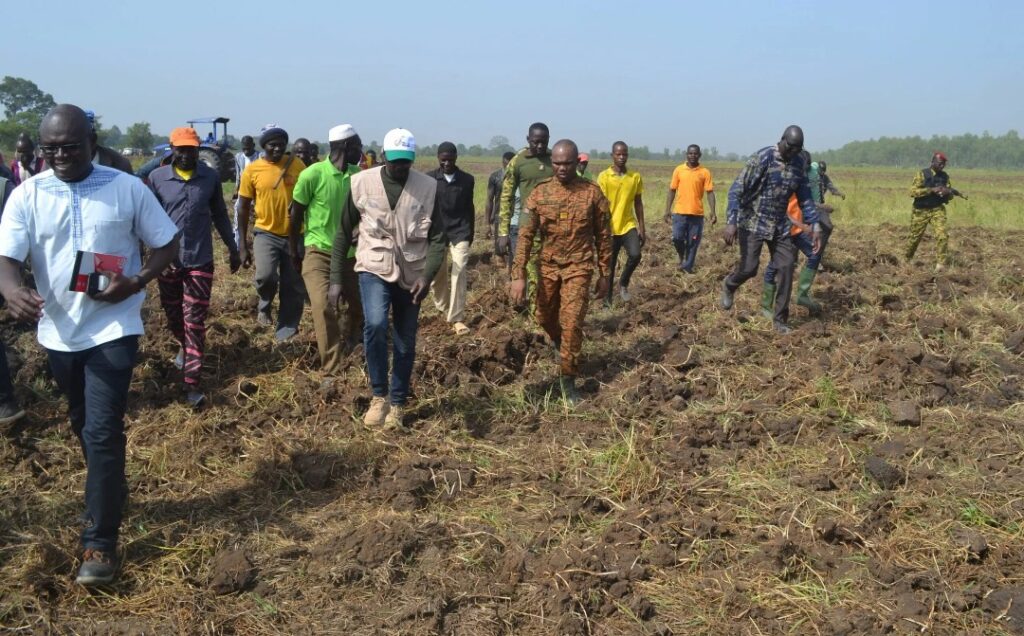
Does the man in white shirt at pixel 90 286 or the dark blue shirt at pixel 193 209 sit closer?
the man in white shirt at pixel 90 286

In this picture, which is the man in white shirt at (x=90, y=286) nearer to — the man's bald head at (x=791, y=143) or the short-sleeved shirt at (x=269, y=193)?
the short-sleeved shirt at (x=269, y=193)

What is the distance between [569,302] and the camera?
5.98 m

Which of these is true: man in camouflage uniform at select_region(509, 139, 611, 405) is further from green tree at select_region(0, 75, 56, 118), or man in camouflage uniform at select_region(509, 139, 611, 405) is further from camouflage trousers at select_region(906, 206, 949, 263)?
green tree at select_region(0, 75, 56, 118)

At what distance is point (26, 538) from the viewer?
156 inches

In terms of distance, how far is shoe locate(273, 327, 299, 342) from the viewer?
7.13m

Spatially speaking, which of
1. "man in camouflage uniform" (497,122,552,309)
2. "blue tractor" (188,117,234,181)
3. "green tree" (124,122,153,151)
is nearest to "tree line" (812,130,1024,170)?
"green tree" (124,122,153,151)

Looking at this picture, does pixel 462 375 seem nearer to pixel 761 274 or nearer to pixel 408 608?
pixel 408 608

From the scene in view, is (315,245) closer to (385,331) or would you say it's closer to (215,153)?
(385,331)

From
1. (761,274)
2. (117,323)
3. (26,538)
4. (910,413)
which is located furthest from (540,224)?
(761,274)

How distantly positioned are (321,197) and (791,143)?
3875mm

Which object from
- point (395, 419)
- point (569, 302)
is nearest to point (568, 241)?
point (569, 302)

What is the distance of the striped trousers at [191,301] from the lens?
581cm

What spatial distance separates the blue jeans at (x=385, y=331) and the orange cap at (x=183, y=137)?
5.39 ft

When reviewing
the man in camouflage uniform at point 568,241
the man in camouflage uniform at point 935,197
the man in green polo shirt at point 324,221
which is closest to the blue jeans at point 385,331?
the man in camouflage uniform at point 568,241
